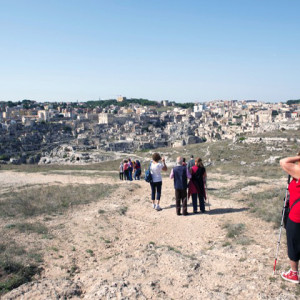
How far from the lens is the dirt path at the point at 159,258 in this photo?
4.81 meters

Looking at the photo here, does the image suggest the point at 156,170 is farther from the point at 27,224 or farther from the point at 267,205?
the point at 27,224

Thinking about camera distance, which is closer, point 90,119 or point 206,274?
point 206,274

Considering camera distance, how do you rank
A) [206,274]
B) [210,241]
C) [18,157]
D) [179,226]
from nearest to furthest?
[206,274], [210,241], [179,226], [18,157]

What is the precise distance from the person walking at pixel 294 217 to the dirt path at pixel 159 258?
14.7 inches

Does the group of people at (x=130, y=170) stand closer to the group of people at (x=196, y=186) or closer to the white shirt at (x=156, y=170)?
the group of people at (x=196, y=186)

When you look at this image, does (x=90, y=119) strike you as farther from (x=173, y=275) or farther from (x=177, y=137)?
(x=173, y=275)

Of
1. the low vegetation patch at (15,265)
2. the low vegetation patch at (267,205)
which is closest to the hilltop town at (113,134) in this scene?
the low vegetation patch at (267,205)

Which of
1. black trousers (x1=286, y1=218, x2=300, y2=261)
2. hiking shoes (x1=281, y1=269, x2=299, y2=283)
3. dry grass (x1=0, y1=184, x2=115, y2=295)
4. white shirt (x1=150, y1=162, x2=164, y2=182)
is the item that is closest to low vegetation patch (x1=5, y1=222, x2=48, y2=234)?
dry grass (x1=0, y1=184, x2=115, y2=295)

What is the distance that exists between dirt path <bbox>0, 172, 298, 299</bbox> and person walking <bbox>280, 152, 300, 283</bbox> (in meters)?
0.37

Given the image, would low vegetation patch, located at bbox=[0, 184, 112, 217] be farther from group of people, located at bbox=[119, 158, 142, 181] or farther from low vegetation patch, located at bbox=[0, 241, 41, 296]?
group of people, located at bbox=[119, 158, 142, 181]

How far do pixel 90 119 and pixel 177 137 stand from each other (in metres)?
62.9

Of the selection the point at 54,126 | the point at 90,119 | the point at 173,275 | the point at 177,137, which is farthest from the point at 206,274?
the point at 90,119

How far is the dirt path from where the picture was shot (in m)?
4.81

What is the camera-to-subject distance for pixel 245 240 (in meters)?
6.69
